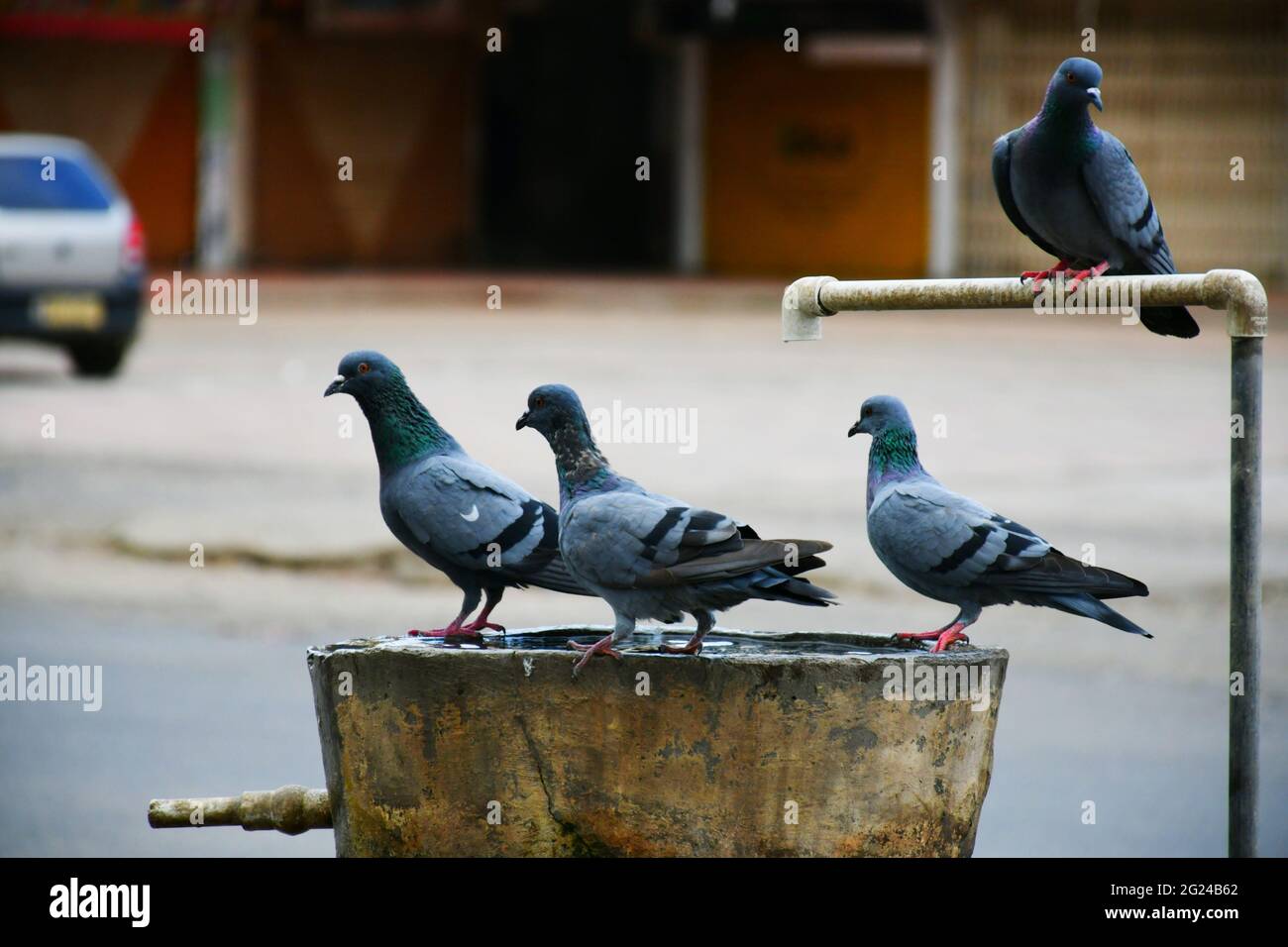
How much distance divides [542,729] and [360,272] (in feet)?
82.9

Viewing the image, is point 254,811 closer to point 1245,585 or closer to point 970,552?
point 970,552

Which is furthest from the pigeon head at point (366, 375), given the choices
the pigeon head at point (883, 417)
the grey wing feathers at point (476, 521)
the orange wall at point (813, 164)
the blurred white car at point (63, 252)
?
the orange wall at point (813, 164)

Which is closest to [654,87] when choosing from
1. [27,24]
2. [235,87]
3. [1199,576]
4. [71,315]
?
[235,87]

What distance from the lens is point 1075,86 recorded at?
3912 millimetres

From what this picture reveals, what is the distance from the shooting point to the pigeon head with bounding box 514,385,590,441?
3775 mm

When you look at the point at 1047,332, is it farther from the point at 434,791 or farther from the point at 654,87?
the point at 434,791

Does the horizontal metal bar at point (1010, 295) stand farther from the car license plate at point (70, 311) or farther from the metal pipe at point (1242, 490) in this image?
the car license plate at point (70, 311)

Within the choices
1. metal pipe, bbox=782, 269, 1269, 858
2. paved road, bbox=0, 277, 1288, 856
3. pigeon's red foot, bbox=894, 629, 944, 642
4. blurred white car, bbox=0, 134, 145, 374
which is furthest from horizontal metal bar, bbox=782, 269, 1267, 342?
blurred white car, bbox=0, 134, 145, 374

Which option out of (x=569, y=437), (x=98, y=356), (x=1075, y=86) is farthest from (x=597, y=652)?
(x=98, y=356)

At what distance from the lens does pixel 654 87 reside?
3047 centimetres

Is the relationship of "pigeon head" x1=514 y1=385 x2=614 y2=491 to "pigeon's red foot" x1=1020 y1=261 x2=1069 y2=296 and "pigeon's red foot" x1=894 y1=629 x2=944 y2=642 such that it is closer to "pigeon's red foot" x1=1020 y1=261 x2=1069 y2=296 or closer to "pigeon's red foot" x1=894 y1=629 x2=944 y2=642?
"pigeon's red foot" x1=894 y1=629 x2=944 y2=642

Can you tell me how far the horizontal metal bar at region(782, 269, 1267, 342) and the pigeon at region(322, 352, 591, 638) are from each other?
65 cm

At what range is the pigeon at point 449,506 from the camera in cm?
395

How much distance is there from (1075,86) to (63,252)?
13.6 metres
